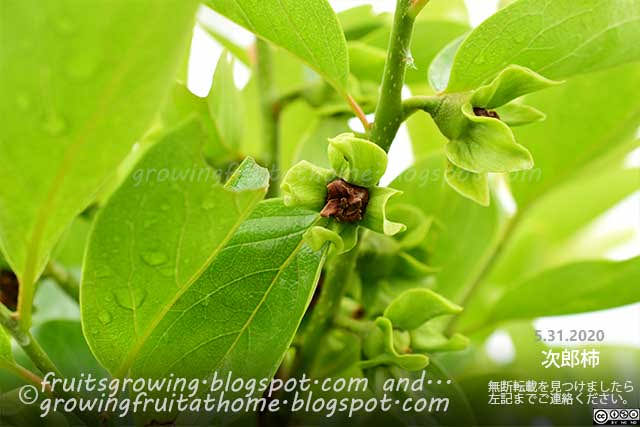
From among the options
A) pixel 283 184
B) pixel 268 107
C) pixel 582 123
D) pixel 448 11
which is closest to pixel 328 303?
pixel 283 184

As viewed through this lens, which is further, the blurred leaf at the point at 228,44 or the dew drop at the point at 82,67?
the blurred leaf at the point at 228,44

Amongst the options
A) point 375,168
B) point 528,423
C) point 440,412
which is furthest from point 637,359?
point 375,168

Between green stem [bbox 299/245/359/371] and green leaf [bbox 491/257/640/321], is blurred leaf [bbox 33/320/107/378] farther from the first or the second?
green leaf [bbox 491/257/640/321]

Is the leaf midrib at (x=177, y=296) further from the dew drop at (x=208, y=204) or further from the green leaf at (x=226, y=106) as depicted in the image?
the green leaf at (x=226, y=106)

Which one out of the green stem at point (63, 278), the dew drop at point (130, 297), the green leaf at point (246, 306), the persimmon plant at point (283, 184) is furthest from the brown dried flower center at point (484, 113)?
the green stem at point (63, 278)

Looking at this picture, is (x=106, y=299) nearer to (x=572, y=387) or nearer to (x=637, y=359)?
(x=572, y=387)
